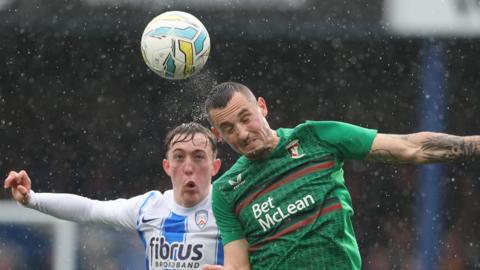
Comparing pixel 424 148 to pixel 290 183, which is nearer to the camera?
pixel 424 148

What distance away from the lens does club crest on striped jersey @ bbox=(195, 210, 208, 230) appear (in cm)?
527

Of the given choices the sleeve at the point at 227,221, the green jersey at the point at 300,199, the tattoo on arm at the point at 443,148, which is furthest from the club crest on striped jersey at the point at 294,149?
the tattoo on arm at the point at 443,148

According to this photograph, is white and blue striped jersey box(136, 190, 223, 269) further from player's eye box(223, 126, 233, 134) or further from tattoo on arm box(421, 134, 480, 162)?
tattoo on arm box(421, 134, 480, 162)

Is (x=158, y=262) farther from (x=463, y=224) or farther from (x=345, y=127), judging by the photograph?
(x=463, y=224)

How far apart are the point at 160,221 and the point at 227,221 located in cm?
97

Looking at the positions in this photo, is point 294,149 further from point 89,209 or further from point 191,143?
point 89,209

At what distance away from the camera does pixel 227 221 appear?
4.45m

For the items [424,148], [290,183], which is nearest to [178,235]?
[290,183]

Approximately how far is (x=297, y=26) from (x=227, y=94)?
4879mm

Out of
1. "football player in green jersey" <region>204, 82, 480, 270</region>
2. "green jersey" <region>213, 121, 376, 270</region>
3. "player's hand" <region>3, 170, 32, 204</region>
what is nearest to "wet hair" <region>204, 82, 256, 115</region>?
"football player in green jersey" <region>204, 82, 480, 270</region>

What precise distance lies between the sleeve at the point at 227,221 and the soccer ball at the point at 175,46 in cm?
137

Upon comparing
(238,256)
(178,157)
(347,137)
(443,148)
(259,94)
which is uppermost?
(259,94)

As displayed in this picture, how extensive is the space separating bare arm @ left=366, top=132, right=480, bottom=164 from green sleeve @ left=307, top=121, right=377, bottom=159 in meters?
0.03

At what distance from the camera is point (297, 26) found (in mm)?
9133
